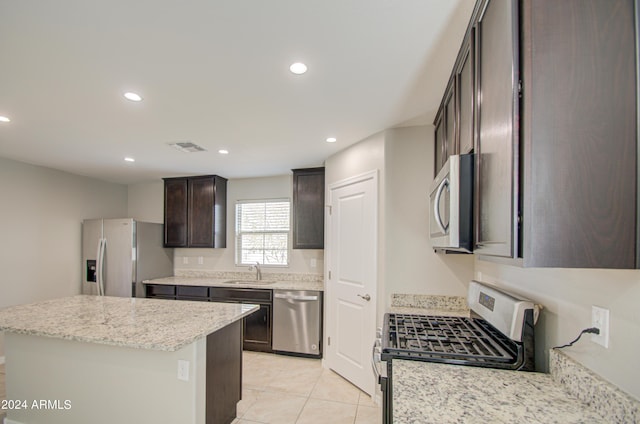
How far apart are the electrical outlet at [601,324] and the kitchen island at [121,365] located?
188cm

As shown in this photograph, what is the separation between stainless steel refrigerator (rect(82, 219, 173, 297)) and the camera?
421 centimetres

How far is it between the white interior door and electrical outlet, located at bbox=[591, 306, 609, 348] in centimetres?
186

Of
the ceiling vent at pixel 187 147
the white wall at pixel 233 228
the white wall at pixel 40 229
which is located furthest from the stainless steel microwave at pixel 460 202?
the white wall at pixel 40 229

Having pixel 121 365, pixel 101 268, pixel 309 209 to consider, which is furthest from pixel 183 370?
pixel 101 268

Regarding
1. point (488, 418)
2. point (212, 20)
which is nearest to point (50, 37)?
point (212, 20)

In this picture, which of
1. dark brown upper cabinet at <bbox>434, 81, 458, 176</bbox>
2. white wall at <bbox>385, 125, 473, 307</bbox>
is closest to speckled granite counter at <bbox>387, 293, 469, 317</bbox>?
white wall at <bbox>385, 125, 473, 307</bbox>

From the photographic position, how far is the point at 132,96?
6.88 ft

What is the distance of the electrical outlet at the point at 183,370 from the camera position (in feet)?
6.35

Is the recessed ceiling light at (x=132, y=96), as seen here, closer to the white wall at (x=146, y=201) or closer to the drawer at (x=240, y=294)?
the drawer at (x=240, y=294)

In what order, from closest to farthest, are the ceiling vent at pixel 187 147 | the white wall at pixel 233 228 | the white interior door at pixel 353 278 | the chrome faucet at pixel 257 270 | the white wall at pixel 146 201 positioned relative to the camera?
the white interior door at pixel 353 278 < the ceiling vent at pixel 187 147 < the chrome faucet at pixel 257 270 < the white wall at pixel 233 228 < the white wall at pixel 146 201

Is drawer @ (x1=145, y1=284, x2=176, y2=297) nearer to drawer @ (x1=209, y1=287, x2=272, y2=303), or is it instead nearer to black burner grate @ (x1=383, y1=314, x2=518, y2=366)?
drawer @ (x1=209, y1=287, x2=272, y2=303)

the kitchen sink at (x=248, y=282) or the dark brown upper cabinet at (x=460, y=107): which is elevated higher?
the dark brown upper cabinet at (x=460, y=107)

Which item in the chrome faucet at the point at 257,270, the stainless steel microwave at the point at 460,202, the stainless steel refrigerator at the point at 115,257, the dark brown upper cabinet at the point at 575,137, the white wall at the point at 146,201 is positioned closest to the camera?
A: the dark brown upper cabinet at the point at 575,137

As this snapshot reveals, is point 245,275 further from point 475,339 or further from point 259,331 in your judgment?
point 475,339
